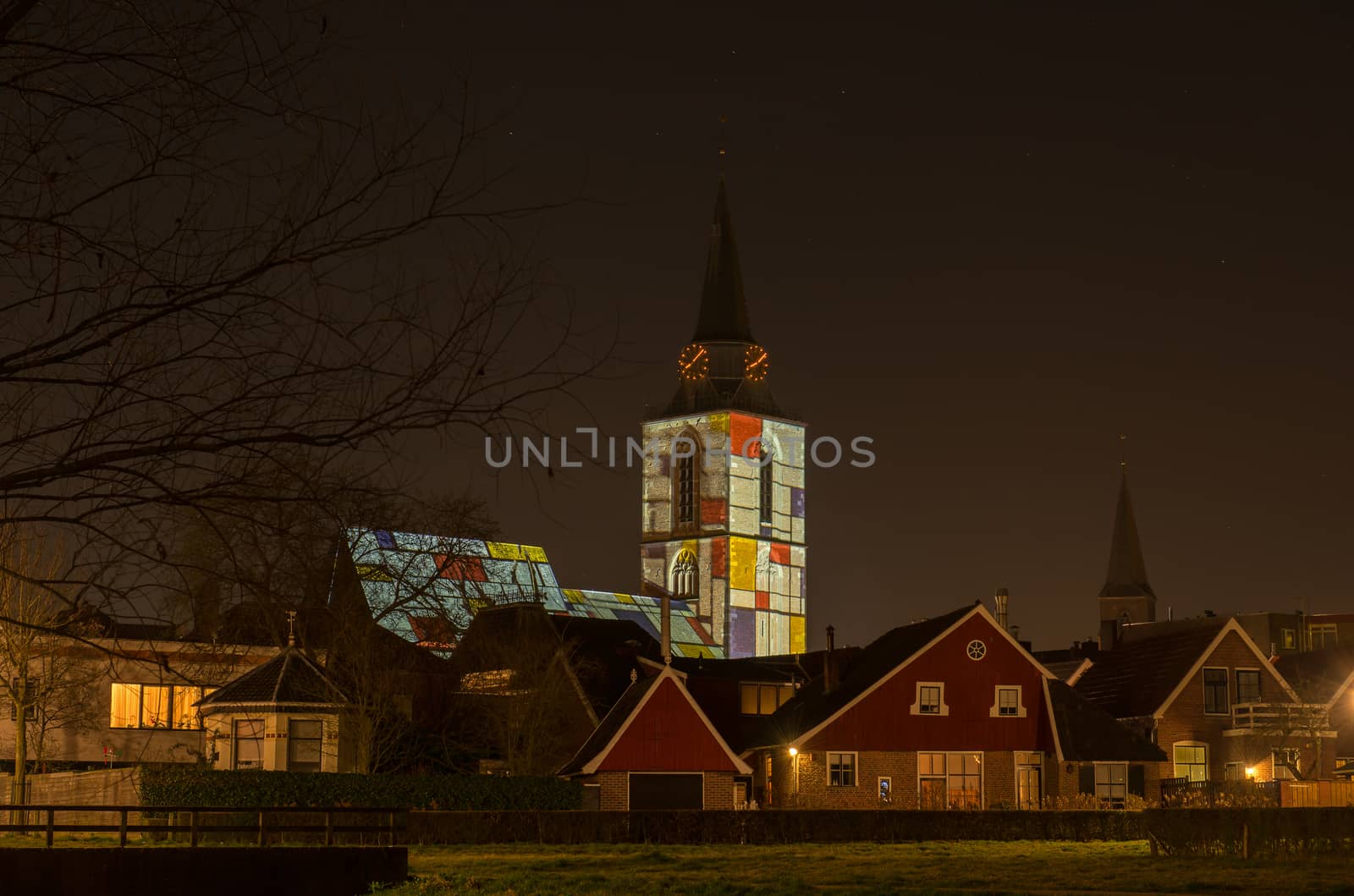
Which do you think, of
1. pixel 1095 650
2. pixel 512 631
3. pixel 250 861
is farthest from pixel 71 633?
pixel 1095 650

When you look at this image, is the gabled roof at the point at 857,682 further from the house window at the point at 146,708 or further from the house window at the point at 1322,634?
the house window at the point at 1322,634

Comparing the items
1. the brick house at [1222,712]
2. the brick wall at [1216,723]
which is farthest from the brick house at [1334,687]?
the brick wall at [1216,723]

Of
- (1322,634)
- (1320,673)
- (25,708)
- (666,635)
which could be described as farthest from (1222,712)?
(1322,634)

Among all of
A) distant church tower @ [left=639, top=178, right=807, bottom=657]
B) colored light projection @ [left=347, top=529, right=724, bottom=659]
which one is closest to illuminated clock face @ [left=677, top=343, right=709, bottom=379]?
distant church tower @ [left=639, top=178, right=807, bottom=657]

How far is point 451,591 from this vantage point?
68.2 m

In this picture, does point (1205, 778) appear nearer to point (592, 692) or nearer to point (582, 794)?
point (592, 692)

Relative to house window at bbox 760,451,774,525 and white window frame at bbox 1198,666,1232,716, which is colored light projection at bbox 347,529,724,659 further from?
house window at bbox 760,451,774,525

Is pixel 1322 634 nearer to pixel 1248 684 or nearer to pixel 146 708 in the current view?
pixel 1248 684

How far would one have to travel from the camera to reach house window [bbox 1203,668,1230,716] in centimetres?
6625

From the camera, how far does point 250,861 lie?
96.0 ft

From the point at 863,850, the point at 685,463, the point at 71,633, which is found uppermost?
the point at 685,463

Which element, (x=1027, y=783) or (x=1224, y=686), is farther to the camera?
(x=1224, y=686)

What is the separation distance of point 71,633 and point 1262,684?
63246 millimetres

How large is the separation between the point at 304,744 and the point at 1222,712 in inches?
1349
